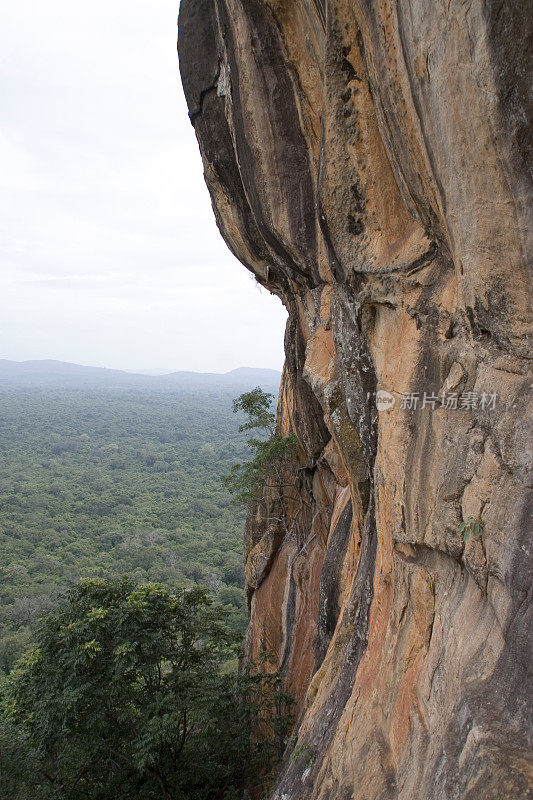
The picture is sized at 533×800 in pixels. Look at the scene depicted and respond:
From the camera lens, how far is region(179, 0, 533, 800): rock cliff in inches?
125

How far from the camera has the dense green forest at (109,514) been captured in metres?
27.7

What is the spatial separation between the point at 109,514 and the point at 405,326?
4322cm

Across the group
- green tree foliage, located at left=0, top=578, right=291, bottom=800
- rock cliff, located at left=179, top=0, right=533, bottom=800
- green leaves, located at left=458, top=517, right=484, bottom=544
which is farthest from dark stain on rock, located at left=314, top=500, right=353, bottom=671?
green leaves, located at left=458, top=517, right=484, bottom=544

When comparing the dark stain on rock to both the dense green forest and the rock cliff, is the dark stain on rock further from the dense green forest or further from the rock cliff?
the dense green forest

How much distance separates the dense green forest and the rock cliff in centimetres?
744

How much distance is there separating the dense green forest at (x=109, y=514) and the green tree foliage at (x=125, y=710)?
294 cm

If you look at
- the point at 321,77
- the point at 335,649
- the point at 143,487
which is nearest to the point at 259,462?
the point at 335,649

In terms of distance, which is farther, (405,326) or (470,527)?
(405,326)

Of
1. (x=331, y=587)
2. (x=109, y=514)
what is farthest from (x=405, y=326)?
(x=109, y=514)

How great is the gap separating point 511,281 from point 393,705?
13.0 ft

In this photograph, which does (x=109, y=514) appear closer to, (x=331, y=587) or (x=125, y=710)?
(x=125, y=710)

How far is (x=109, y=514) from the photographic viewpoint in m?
43.3

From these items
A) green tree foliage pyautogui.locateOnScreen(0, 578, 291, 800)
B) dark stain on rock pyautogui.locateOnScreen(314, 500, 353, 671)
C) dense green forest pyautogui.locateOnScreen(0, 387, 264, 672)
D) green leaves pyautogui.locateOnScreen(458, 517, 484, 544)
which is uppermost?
green leaves pyautogui.locateOnScreen(458, 517, 484, 544)

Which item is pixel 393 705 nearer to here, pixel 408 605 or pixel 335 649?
pixel 408 605
